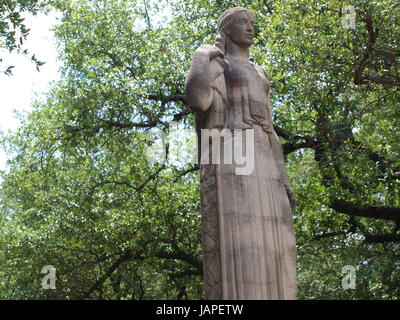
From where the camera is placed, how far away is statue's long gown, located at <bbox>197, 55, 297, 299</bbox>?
683 centimetres

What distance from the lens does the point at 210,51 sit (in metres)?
7.58

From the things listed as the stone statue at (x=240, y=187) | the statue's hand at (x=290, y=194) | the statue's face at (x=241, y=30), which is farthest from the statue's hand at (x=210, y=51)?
the statue's hand at (x=290, y=194)

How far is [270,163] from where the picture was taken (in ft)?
24.8

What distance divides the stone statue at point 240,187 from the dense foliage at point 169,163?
22.1ft

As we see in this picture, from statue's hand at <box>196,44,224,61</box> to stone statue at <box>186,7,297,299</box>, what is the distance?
0.01 m

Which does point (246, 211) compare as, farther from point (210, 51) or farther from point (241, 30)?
point (241, 30)

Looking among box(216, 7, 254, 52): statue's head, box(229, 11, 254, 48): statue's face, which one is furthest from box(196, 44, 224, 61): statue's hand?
box(229, 11, 254, 48): statue's face

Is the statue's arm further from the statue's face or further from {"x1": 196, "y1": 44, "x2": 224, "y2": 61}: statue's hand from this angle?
the statue's face

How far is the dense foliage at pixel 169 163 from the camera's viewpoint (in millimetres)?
15148

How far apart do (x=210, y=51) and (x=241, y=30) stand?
0.62 metres

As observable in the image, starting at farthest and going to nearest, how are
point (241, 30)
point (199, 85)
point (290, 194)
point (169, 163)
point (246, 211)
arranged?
point (169, 163), point (241, 30), point (290, 194), point (199, 85), point (246, 211)

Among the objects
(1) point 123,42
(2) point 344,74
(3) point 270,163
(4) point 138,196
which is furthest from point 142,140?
(3) point 270,163

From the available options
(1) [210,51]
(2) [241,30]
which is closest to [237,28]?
(2) [241,30]
